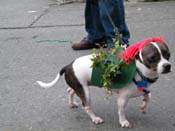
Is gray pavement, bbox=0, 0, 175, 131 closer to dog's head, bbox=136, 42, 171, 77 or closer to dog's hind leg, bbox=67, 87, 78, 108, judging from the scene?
dog's hind leg, bbox=67, 87, 78, 108

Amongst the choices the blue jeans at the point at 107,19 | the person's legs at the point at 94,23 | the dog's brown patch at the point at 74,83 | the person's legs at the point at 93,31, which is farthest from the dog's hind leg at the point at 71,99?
the person's legs at the point at 94,23

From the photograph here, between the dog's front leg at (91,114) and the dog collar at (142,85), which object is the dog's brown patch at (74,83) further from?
the dog collar at (142,85)

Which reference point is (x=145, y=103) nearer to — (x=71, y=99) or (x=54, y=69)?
(x=71, y=99)

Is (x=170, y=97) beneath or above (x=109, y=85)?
beneath

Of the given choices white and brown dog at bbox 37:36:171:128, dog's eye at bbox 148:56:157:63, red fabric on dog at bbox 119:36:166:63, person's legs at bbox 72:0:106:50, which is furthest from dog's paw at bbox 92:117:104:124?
person's legs at bbox 72:0:106:50

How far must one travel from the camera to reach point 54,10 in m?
9.84

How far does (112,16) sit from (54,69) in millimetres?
992

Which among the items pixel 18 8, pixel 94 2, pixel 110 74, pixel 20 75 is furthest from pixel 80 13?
pixel 110 74

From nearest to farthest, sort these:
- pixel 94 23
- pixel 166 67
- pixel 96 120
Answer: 1. pixel 166 67
2. pixel 96 120
3. pixel 94 23

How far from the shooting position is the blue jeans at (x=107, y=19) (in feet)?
18.4

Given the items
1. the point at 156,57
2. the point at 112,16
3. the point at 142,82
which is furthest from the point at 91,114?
the point at 112,16

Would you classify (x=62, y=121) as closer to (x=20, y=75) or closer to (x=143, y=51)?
(x=143, y=51)

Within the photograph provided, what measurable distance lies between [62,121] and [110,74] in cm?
69

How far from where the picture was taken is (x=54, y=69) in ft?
17.8
